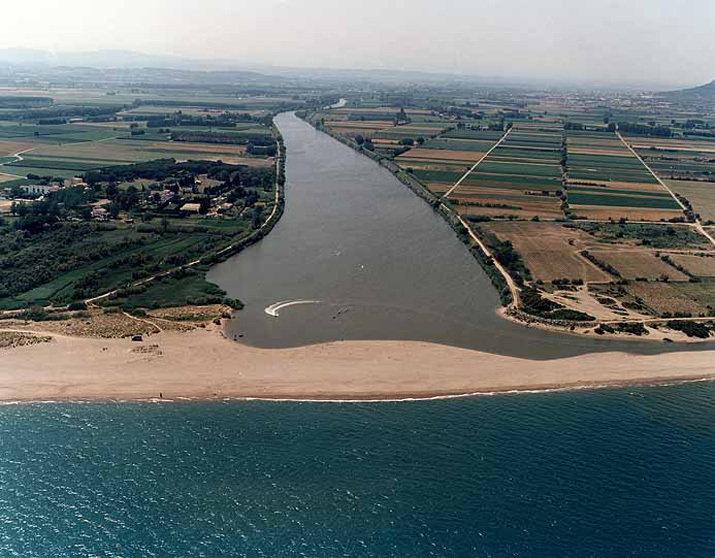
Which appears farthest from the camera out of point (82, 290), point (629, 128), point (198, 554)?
point (629, 128)

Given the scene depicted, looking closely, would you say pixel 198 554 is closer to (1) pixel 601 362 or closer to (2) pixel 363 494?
(2) pixel 363 494

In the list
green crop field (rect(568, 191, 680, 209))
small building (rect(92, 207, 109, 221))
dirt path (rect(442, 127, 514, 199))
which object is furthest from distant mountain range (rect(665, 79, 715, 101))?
small building (rect(92, 207, 109, 221))

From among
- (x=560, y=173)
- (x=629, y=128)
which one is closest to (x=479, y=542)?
(x=560, y=173)

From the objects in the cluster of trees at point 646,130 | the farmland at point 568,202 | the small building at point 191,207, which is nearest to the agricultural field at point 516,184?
the farmland at point 568,202

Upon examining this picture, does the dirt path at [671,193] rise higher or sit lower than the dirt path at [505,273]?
higher

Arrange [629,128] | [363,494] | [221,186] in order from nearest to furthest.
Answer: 1. [363,494]
2. [221,186]
3. [629,128]

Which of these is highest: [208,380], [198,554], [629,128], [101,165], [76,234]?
[629,128]

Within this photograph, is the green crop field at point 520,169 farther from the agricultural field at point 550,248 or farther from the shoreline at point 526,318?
the agricultural field at point 550,248
